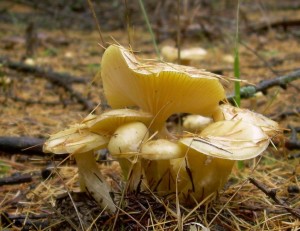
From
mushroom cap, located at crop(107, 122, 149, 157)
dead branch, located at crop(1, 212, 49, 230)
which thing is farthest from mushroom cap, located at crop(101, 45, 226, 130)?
dead branch, located at crop(1, 212, 49, 230)

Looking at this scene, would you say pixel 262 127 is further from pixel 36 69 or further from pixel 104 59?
pixel 36 69

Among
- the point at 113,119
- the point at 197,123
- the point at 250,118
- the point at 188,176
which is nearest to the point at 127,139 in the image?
the point at 113,119

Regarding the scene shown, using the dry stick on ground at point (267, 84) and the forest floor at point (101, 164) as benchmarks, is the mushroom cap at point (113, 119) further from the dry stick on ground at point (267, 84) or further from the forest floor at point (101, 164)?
the dry stick on ground at point (267, 84)

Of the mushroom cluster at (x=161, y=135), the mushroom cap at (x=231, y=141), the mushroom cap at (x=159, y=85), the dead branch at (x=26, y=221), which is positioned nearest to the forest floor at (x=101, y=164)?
the dead branch at (x=26, y=221)

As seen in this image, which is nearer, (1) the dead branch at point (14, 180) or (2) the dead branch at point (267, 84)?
(1) the dead branch at point (14, 180)

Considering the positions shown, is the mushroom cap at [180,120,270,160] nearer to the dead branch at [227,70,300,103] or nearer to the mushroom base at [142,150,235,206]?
the mushroom base at [142,150,235,206]

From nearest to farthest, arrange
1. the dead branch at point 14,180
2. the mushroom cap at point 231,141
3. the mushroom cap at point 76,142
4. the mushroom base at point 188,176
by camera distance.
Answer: the mushroom cap at point 231,141 < the mushroom cap at point 76,142 < the mushroom base at point 188,176 < the dead branch at point 14,180
